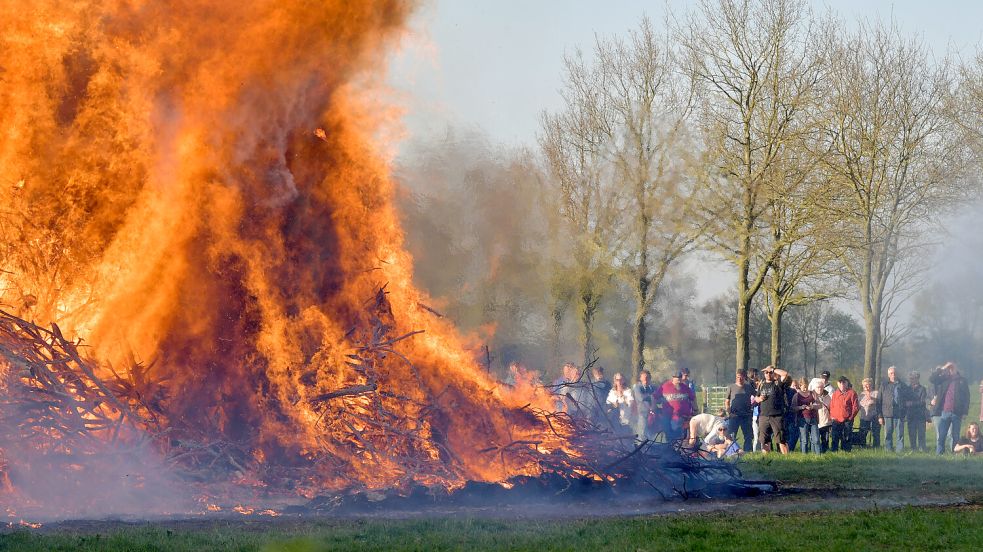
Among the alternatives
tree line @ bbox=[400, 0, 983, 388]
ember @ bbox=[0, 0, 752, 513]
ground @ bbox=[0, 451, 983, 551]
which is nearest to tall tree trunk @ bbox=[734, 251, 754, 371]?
tree line @ bbox=[400, 0, 983, 388]

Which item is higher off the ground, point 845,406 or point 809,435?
point 845,406

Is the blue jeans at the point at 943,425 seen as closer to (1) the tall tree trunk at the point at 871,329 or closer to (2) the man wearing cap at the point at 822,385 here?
(2) the man wearing cap at the point at 822,385

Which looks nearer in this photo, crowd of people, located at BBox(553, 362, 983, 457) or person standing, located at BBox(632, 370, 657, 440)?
crowd of people, located at BBox(553, 362, 983, 457)

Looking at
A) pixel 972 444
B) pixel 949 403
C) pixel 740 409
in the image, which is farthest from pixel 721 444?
pixel 972 444

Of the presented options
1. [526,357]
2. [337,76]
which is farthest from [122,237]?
[526,357]

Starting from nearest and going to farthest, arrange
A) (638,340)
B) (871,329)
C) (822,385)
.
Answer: (822,385)
(871,329)
(638,340)

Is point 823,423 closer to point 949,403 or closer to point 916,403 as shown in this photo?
point 916,403

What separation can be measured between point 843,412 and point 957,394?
7.28 feet

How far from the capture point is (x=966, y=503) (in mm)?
12719

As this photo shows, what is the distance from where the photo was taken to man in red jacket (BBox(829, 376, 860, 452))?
67.1ft

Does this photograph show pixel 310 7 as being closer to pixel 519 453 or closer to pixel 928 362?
pixel 519 453

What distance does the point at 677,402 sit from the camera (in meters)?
20.9

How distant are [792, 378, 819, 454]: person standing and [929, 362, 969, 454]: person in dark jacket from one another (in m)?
2.33

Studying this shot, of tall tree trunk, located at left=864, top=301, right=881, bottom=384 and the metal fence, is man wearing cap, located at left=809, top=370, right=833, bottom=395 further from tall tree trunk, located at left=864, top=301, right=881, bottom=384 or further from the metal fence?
the metal fence
